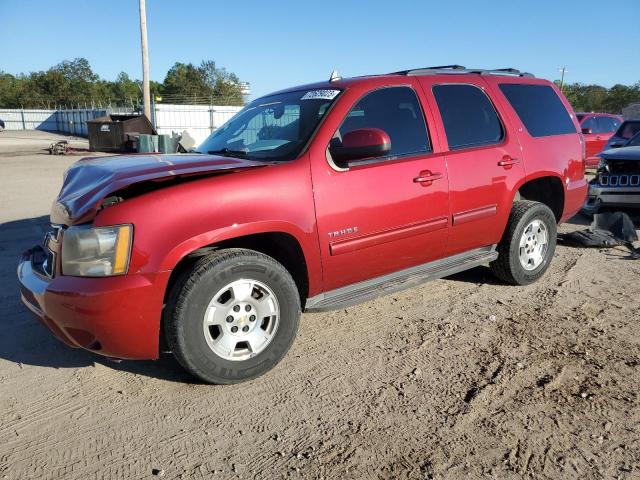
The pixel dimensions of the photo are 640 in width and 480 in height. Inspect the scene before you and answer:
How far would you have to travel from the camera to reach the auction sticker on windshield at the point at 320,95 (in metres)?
3.68

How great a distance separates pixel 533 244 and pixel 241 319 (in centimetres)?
315

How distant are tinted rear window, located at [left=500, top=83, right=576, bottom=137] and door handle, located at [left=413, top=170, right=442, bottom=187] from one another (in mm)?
1442

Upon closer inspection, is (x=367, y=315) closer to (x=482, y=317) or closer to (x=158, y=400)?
(x=482, y=317)

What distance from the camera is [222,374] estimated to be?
3027 millimetres

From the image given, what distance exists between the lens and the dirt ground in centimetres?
240

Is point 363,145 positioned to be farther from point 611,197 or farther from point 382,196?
point 611,197

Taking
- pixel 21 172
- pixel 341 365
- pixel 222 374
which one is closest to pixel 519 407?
pixel 341 365

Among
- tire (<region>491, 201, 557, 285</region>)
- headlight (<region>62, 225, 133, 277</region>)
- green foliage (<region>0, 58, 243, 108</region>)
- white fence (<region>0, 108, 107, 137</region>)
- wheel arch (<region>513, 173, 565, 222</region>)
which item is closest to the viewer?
headlight (<region>62, 225, 133, 277</region>)

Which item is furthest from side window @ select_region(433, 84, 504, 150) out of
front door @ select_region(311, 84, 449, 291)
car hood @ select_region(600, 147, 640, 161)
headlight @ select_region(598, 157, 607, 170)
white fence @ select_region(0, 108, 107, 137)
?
white fence @ select_region(0, 108, 107, 137)

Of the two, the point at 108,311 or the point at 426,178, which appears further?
the point at 426,178

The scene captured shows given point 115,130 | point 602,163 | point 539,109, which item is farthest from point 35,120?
point 539,109

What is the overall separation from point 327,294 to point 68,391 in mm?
1749

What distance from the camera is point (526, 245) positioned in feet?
15.7

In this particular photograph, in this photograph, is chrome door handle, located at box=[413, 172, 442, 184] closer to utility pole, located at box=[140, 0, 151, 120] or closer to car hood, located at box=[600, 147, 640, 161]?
car hood, located at box=[600, 147, 640, 161]
